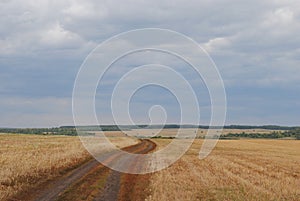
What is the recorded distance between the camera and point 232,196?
1769 cm

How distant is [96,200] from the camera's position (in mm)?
17297

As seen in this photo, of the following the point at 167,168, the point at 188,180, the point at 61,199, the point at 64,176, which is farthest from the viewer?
the point at 167,168

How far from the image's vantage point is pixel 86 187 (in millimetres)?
20625

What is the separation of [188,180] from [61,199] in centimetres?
729

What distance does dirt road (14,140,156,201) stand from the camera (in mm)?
17938

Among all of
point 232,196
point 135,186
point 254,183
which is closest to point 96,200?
point 135,186

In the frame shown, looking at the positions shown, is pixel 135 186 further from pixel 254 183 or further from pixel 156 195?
pixel 254 183

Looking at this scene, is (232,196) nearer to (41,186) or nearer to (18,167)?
(41,186)

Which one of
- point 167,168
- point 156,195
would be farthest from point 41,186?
point 167,168

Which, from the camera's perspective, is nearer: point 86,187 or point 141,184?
point 86,187

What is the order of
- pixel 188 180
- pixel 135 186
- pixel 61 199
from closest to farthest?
pixel 61 199
pixel 135 186
pixel 188 180

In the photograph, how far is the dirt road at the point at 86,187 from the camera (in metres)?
17.9

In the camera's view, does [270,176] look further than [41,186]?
Yes

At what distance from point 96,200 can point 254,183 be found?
8.28 metres
